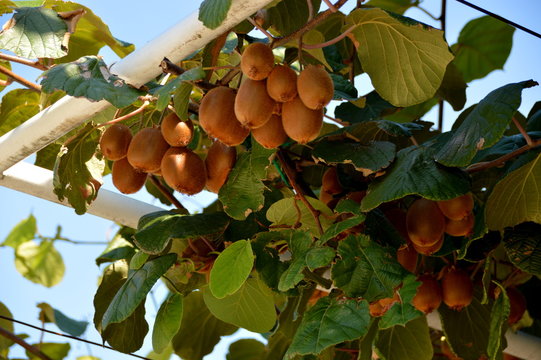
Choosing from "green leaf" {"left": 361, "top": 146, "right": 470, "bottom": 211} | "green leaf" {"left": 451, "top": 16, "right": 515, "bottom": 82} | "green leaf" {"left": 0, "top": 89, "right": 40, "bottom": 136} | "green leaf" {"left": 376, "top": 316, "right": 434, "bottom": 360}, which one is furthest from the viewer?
"green leaf" {"left": 451, "top": 16, "right": 515, "bottom": 82}

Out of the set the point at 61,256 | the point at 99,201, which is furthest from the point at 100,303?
the point at 61,256

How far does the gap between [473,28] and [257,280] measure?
94 centimetres

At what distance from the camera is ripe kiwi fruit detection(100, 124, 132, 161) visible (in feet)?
3.29

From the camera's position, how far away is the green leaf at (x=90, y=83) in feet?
2.87

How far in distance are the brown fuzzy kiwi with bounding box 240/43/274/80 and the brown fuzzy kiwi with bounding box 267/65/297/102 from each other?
1cm

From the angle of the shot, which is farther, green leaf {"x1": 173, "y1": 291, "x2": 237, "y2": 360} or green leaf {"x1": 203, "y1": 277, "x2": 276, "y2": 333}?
green leaf {"x1": 173, "y1": 291, "x2": 237, "y2": 360}

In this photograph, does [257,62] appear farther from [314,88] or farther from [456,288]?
[456,288]

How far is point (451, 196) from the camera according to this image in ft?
3.03

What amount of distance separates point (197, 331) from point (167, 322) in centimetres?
45

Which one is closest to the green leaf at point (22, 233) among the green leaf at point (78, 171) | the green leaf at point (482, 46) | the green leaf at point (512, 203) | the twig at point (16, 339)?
the twig at point (16, 339)

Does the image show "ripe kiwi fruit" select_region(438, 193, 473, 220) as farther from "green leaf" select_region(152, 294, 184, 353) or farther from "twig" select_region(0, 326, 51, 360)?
"twig" select_region(0, 326, 51, 360)

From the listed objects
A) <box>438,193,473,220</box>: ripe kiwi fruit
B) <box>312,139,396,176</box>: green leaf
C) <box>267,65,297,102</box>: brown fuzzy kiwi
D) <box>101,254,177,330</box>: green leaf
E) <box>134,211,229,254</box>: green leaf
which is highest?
<box>267,65,297,102</box>: brown fuzzy kiwi

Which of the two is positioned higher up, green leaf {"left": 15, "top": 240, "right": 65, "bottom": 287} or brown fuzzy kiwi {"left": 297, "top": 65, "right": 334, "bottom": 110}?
brown fuzzy kiwi {"left": 297, "top": 65, "right": 334, "bottom": 110}

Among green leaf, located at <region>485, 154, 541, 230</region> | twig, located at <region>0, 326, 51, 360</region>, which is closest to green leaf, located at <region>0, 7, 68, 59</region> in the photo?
green leaf, located at <region>485, 154, 541, 230</region>
